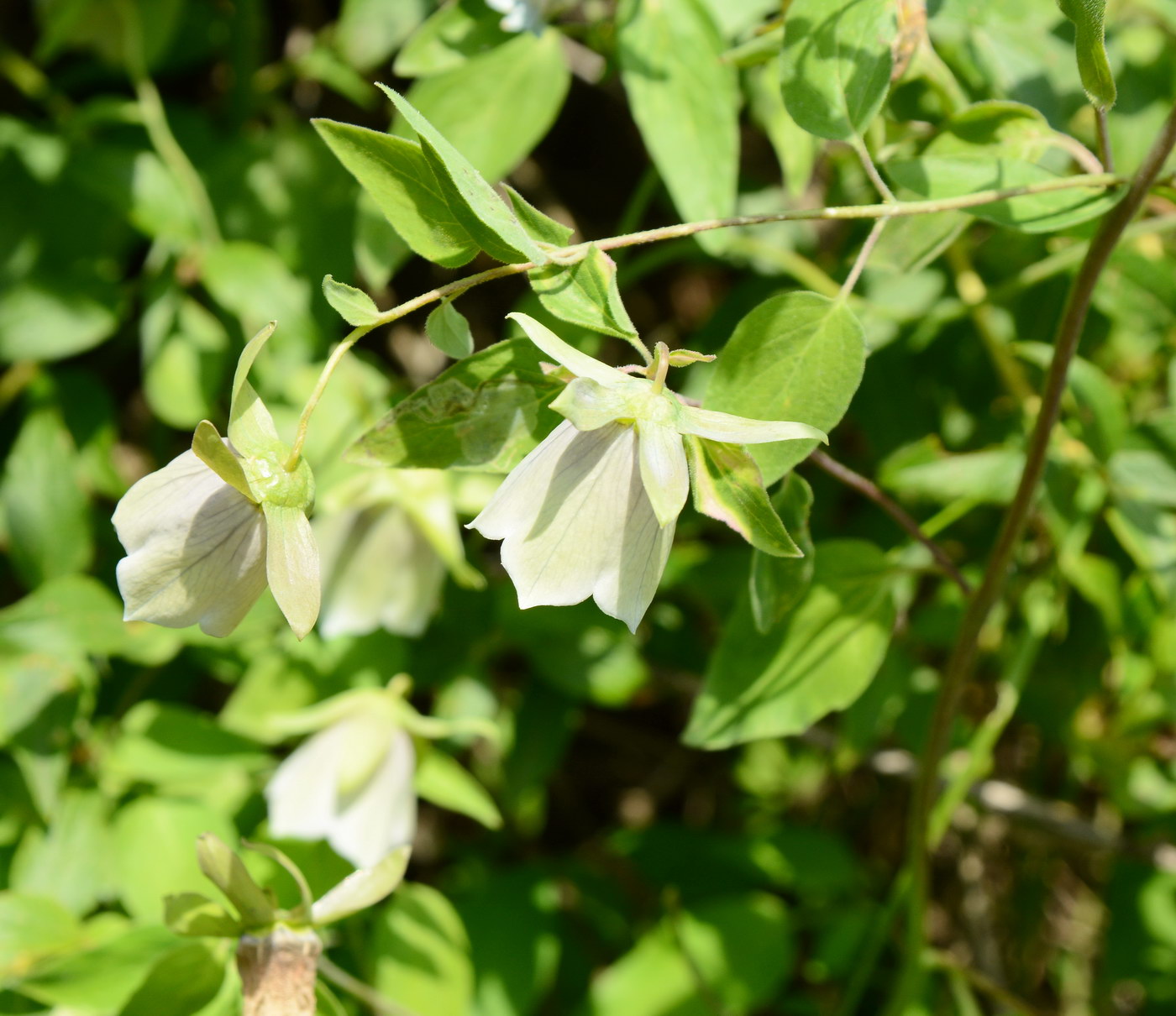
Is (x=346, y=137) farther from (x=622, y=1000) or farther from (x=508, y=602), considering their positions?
(x=622, y=1000)

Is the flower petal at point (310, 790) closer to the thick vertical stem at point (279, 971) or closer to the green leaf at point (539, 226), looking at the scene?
the thick vertical stem at point (279, 971)

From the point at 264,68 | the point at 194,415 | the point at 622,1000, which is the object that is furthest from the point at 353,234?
the point at 622,1000

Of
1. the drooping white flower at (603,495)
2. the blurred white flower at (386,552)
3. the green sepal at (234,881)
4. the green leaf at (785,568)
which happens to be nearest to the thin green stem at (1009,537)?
the green leaf at (785,568)

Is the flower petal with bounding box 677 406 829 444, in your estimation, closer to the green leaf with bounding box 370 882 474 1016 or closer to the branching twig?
the branching twig

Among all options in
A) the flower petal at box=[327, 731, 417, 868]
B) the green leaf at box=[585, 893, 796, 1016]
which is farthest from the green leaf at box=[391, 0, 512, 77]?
the green leaf at box=[585, 893, 796, 1016]

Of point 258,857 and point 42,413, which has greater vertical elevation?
point 42,413

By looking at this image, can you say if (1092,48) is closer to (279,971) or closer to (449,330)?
(449,330)
